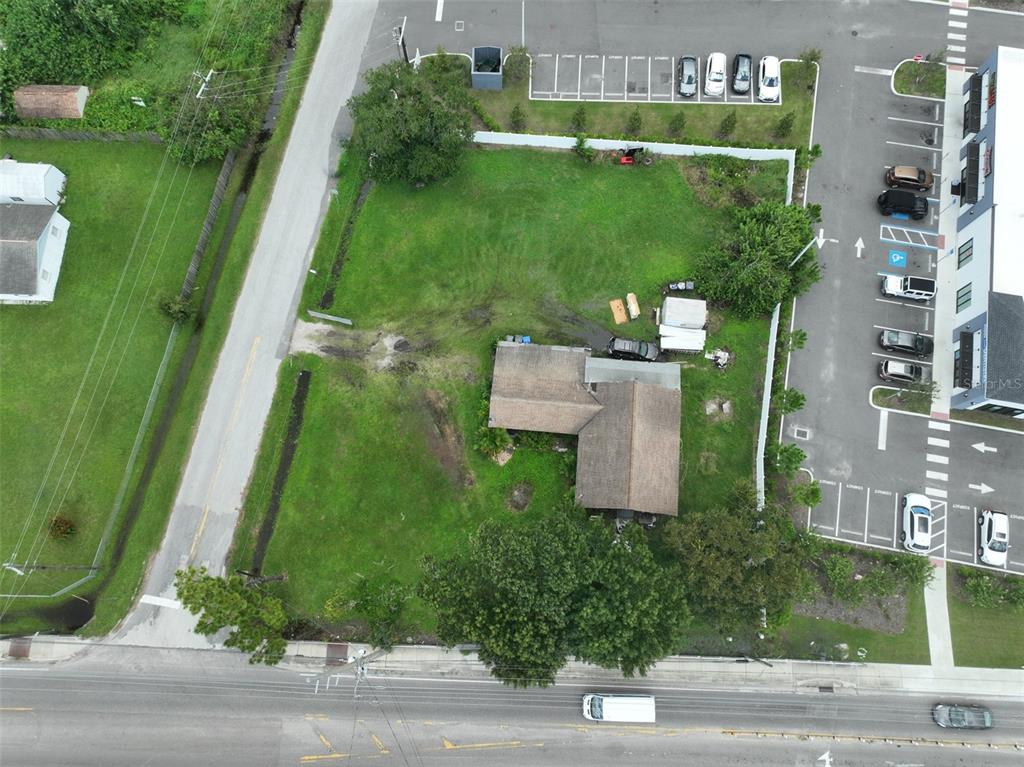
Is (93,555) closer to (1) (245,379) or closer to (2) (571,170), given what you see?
(1) (245,379)

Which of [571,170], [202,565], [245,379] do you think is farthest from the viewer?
[571,170]

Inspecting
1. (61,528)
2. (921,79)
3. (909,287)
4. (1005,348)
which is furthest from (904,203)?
(61,528)

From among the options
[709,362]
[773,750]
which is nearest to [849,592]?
[773,750]

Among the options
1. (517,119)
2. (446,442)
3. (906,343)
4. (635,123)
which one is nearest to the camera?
(906,343)

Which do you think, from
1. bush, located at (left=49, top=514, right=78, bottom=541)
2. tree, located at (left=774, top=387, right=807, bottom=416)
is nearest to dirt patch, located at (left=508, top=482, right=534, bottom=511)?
tree, located at (left=774, top=387, right=807, bottom=416)

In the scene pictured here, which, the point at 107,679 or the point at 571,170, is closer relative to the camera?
the point at 107,679

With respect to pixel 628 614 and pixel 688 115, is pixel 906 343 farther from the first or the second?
pixel 628 614
